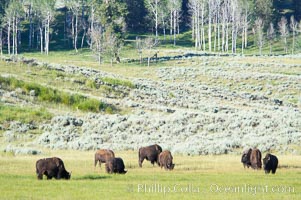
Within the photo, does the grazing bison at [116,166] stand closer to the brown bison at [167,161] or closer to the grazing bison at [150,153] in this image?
the brown bison at [167,161]

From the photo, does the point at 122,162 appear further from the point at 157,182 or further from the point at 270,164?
the point at 270,164

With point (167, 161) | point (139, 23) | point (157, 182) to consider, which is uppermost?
point (139, 23)

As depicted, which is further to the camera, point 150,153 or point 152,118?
point 152,118

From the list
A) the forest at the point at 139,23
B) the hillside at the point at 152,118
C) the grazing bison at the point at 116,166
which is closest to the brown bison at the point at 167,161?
the grazing bison at the point at 116,166

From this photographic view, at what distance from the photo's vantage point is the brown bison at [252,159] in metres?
22.8

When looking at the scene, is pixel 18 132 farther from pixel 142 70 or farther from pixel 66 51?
pixel 66 51

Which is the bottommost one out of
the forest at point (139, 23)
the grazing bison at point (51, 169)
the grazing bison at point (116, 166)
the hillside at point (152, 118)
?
the hillside at point (152, 118)

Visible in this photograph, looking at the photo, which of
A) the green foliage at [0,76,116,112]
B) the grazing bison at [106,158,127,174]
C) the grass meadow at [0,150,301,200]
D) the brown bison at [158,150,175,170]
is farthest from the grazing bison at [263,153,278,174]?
the green foliage at [0,76,116,112]

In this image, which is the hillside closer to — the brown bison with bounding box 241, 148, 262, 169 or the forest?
the brown bison with bounding box 241, 148, 262, 169

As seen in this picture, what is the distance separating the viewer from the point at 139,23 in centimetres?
12688

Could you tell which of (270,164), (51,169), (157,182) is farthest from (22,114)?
(157,182)

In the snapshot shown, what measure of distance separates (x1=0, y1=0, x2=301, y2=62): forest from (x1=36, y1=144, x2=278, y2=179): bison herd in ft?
230

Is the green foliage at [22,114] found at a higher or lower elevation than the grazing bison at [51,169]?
lower

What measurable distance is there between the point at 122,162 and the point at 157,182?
308 centimetres
